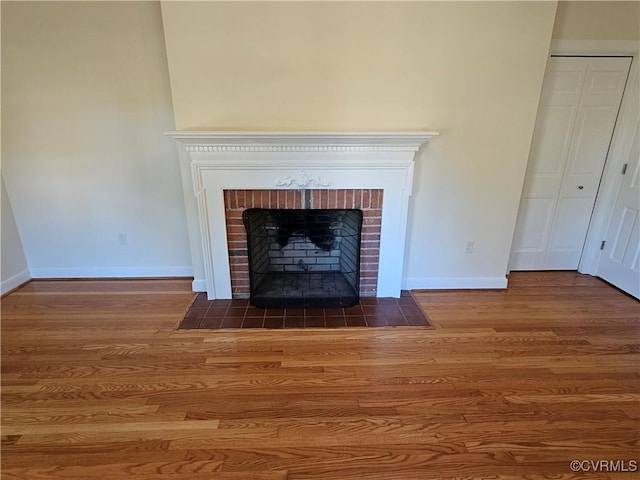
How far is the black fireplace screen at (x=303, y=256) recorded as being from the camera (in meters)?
2.67

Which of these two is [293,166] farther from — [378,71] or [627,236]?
[627,236]

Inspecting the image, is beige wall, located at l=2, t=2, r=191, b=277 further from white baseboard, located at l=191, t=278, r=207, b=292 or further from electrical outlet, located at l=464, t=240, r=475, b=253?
electrical outlet, located at l=464, t=240, r=475, b=253

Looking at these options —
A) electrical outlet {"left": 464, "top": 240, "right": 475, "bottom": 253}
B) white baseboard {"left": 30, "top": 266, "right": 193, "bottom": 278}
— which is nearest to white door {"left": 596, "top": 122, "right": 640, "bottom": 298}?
electrical outlet {"left": 464, "top": 240, "right": 475, "bottom": 253}

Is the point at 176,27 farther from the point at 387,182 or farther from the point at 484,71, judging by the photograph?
the point at 484,71

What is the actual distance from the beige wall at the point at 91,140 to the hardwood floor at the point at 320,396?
0.62 metres

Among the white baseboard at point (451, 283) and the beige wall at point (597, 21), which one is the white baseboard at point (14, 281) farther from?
the beige wall at point (597, 21)

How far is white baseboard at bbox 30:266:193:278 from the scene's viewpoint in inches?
122

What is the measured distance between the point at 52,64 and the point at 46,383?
7.65 ft

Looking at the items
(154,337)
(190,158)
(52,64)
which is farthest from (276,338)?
(52,64)

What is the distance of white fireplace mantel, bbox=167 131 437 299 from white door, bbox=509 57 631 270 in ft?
4.59

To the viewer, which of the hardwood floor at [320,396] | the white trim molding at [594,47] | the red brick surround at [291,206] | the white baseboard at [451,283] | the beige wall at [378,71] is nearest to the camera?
the hardwood floor at [320,396]

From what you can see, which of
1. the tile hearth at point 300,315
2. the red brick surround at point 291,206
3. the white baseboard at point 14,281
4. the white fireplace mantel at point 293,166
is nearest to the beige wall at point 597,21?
the white fireplace mantel at point 293,166

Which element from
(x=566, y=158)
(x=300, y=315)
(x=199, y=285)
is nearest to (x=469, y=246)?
(x=566, y=158)

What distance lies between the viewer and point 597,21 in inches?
101
